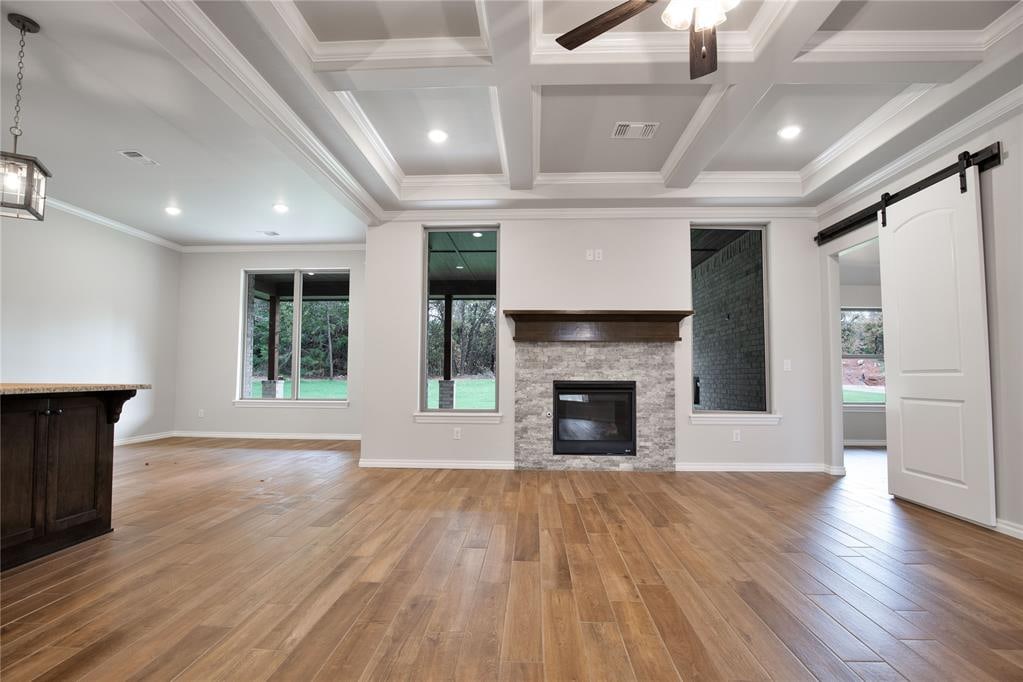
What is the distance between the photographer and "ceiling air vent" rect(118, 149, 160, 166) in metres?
4.12

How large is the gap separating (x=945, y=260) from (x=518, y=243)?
3.51 metres

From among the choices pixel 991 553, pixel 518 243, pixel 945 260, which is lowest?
pixel 991 553

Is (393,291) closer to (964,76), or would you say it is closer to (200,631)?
(200,631)

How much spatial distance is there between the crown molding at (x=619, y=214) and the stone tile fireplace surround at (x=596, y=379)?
4.46 ft

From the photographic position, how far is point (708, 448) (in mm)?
4949

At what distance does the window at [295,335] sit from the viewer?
7.17m

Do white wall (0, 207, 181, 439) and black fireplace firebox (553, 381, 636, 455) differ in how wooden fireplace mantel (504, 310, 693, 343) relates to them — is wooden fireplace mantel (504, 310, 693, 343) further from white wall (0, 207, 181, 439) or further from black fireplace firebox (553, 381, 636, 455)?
white wall (0, 207, 181, 439)

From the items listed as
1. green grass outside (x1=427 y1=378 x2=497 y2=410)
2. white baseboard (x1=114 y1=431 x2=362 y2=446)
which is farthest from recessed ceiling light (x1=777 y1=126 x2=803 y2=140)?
white baseboard (x1=114 y1=431 x2=362 y2=446)

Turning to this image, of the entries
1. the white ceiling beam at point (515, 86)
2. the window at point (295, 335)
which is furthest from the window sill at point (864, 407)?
the window at point (295, 335)

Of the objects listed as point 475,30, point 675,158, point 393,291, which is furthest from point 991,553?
point 393,291

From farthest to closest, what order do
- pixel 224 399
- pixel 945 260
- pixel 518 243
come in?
pixel 224 399 < pixel 518 243 < pixel 945 260

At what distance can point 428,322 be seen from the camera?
17.6 ft

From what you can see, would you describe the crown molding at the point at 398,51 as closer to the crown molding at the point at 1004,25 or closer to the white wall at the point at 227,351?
the crown molding at the point at 1004,25

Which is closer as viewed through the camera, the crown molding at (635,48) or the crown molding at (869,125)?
the crown molding at (635,48)
